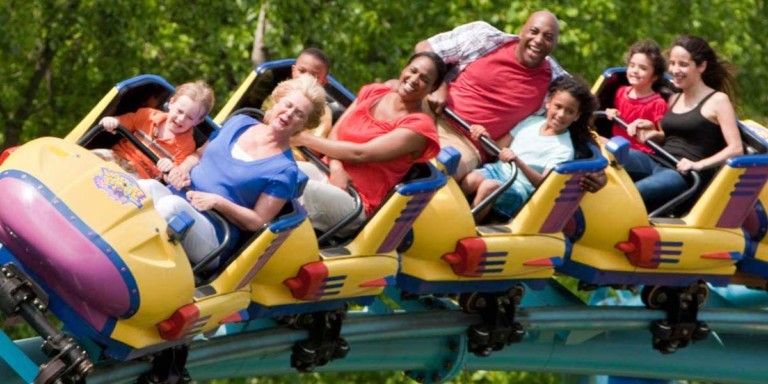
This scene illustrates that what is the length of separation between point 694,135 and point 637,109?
1.07 feet

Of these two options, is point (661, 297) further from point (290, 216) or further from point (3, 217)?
point (3, 217)

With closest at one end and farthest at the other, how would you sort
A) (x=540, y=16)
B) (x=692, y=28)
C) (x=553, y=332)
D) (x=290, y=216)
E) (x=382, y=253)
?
(x=290, y=216) → (x=382, y=253) → (x=540, y=16) → (x=553, y=332) → (x=692, y=28)

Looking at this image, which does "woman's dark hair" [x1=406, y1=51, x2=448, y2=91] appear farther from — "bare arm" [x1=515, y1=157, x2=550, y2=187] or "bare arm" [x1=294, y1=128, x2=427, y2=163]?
"bare arm" [x1=515, y1=157, x2=550, y2=187]

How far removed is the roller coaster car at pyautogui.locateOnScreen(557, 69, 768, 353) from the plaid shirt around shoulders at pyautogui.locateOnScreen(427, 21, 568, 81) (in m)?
0.49

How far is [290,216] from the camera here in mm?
5566

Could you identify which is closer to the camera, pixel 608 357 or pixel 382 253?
pixel 382 253

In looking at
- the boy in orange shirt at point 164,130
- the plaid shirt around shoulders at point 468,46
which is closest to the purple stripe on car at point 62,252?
the boy in orange shirt at point 164,130

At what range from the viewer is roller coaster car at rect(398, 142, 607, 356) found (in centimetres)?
625

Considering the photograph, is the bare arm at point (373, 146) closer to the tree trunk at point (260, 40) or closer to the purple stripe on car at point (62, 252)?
the purple stripe on car at point (62, 252)

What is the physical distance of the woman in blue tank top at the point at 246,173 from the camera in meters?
5.46

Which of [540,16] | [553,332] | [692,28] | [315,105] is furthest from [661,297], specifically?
[692,28]

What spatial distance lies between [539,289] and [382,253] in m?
0.86

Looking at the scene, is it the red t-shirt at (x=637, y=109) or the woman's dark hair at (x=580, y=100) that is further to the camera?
the red t-shirt at (x=637, y=109)

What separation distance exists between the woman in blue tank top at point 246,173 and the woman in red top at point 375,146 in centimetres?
37
